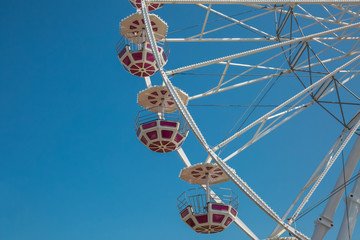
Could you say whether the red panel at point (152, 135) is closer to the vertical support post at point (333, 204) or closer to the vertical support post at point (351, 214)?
the vertical support post at point (333, 204)

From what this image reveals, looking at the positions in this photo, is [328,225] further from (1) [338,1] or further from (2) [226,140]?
(1) [338,1]

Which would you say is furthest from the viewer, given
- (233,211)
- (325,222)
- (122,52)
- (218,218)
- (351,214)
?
(122,52)

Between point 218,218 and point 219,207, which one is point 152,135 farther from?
point 218,218

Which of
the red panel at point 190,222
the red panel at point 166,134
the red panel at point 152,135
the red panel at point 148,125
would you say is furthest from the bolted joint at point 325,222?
the red panel at point 148,125

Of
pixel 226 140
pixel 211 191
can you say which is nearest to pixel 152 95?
pixel 211 191

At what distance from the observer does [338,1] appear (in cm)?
1517

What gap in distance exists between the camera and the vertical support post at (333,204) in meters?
17.4

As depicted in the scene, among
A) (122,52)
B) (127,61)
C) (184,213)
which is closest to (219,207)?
(184,213)

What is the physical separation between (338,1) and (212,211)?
24.2 feet

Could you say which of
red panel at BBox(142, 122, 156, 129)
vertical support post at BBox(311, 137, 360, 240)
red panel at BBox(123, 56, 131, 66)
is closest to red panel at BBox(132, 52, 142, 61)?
red panel at BBox(123, 56, 131, 66)

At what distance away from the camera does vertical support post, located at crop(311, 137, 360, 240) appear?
1736cm

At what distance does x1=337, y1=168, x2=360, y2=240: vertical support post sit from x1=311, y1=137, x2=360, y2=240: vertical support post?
36 cm

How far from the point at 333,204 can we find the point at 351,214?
88 cm

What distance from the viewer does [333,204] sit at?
17.5 metres
